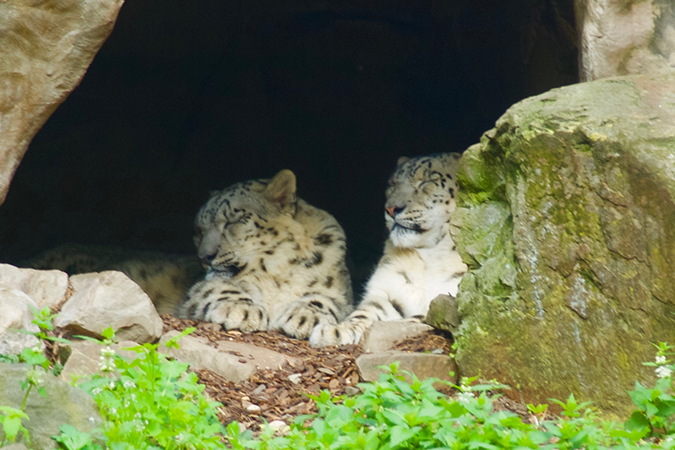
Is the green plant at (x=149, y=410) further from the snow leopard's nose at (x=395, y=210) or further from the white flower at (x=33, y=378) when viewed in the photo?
the snow leopard's nose at (x=395, y=210)

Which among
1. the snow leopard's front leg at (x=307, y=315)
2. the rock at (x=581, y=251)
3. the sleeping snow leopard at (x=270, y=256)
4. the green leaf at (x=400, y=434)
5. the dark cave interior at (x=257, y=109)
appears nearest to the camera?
the green leaf at (x=400, y=434)

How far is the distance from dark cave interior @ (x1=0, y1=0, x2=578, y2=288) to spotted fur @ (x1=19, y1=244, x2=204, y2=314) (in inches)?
35.6

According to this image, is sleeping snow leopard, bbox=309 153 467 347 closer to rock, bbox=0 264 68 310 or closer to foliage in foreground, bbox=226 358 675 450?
rock, bbox=0 264 68 310

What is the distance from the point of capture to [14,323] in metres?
3.40

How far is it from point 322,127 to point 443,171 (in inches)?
142

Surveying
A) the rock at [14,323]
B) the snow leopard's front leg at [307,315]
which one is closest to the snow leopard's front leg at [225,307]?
the snow leopard's front leg at [307,315]

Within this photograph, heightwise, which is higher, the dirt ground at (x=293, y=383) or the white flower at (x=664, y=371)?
the white flower at (x=664, y=371)

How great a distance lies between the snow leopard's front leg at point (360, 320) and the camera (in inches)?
188

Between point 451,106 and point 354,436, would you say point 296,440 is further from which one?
point 451,106

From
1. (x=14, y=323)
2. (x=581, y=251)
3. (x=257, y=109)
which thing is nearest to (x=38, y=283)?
(x=14, y=323)

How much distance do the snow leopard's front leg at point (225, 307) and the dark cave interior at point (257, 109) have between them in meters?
2.45

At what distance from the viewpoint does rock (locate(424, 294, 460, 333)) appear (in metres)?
4.10

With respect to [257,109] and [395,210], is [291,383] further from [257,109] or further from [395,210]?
[257,109]

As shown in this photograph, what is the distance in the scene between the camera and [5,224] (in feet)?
23.1
